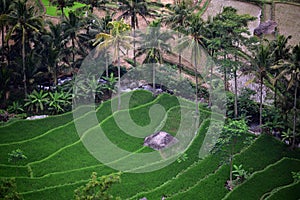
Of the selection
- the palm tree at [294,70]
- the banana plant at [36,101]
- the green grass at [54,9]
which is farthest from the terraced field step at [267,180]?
the green grass at [54,9]

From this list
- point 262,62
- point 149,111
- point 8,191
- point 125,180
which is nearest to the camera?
point 8,191

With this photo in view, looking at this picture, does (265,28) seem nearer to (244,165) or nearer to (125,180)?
(244,165)

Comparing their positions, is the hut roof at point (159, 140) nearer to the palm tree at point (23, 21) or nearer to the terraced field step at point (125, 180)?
the terraced field step at point (125, 180)

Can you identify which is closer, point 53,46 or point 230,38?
point 230,38

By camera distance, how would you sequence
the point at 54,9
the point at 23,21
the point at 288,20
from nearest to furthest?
the point at 23,21 → the point at 288,20 → the point at 54,9

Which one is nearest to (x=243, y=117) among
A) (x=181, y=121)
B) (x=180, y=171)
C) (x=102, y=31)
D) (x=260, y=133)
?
(x=260, y=133)

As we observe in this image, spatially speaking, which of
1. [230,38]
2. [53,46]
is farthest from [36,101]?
[230,38]
